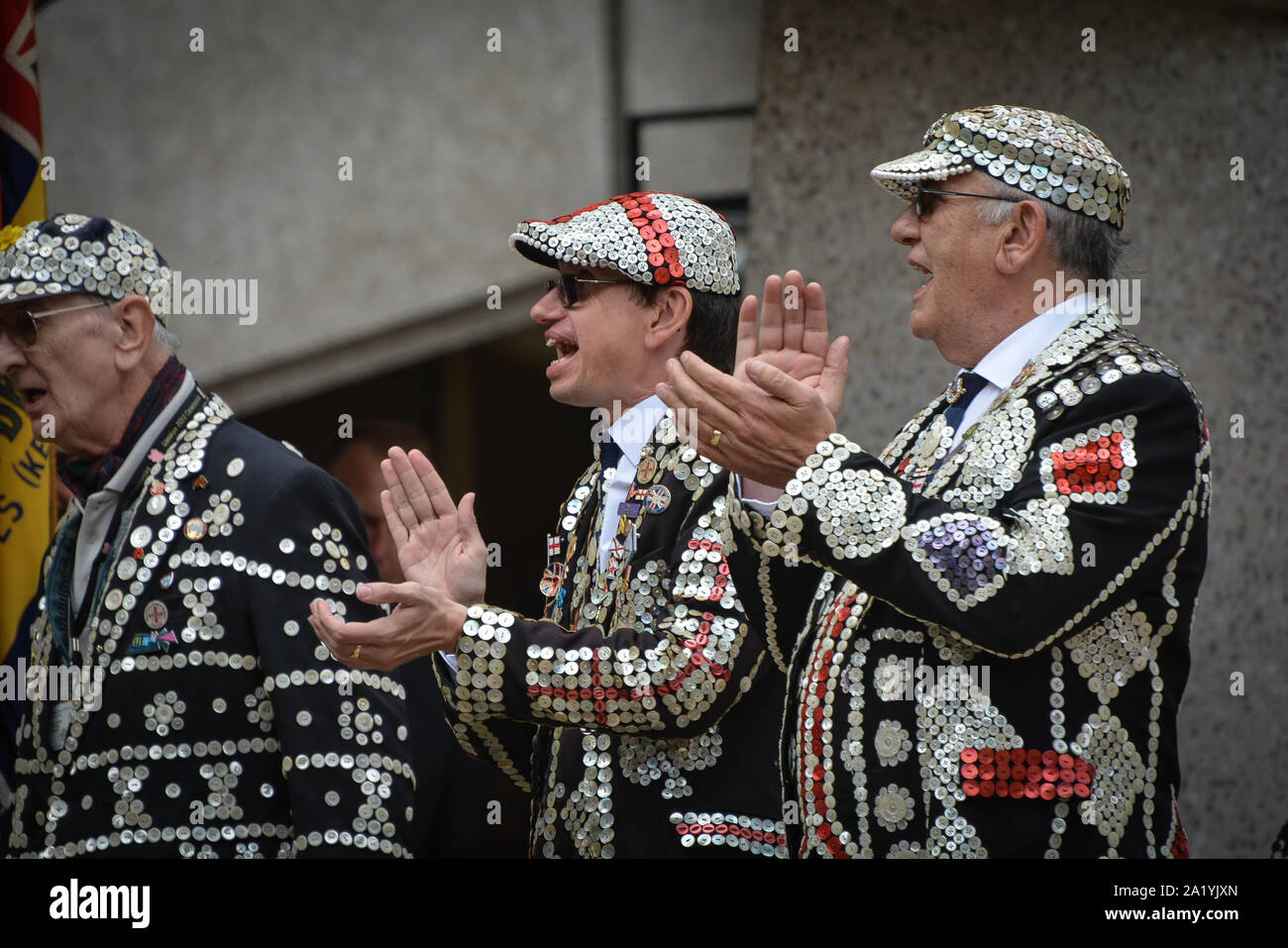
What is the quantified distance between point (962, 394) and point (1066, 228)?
0.34m

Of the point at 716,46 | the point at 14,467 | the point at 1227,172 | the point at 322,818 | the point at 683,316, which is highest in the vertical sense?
the point at 716,46

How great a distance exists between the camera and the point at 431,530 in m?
3.11

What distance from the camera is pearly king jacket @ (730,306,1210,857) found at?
2.30 m

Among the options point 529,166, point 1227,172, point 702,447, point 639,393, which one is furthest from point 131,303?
point 1227,172

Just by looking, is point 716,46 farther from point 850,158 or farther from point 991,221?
point 991,221

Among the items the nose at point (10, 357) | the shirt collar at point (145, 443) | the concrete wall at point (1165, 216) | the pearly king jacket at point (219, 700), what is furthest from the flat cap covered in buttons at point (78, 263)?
the concrete wall at point (1165, 216)

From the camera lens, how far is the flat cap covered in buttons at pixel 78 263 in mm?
3303

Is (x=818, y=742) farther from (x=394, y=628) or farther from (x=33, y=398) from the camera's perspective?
(x=33, y=398)

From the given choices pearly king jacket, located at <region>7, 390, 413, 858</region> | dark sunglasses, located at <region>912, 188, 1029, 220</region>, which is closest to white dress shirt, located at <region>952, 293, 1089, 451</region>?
dark sunglasses, located at <region>912, 188, 1029, 220</region>

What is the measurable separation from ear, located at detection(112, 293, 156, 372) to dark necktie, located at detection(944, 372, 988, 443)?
170 centimetres

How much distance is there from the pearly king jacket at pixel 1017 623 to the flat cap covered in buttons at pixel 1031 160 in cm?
30
